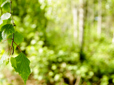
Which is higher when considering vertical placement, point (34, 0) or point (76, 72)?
point (34, 0)

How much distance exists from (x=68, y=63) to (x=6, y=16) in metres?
3.06

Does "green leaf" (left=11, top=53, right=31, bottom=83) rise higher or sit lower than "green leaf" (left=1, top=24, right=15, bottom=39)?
lower

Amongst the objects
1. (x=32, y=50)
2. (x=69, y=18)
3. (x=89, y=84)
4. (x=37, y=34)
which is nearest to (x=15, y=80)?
(x=32, y=50)

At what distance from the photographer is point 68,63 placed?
11.0 feet

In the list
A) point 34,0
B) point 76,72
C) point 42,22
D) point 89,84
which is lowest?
point 89,84

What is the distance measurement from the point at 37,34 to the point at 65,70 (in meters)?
1.36

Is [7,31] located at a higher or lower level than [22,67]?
higher

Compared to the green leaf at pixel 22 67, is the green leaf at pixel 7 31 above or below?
above

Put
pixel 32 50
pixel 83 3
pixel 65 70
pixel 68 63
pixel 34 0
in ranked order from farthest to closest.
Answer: pixel 83 3, pixel 68 63, pixel 65 70, pixel 34 0, pixel 32 50

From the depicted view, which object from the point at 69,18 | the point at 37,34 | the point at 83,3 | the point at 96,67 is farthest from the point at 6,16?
the point at 69,18

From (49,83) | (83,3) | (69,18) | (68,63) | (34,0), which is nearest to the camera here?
(34,0)

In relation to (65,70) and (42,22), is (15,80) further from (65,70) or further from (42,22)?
(42,22)

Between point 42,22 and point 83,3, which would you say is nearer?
point 42,22

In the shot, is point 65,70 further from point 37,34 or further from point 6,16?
point 6,16
